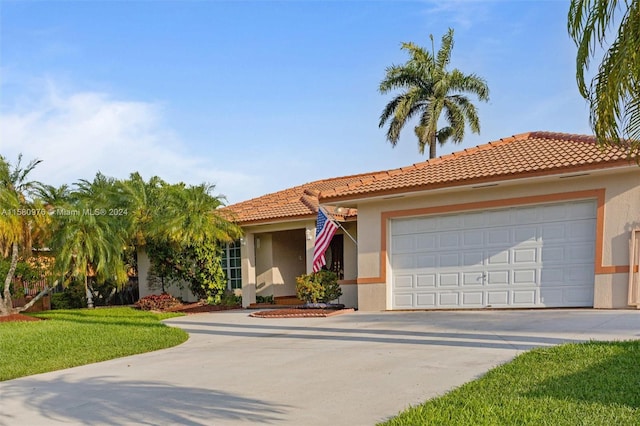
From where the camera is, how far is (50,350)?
33.5 feet

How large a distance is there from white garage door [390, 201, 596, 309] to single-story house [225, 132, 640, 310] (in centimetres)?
3

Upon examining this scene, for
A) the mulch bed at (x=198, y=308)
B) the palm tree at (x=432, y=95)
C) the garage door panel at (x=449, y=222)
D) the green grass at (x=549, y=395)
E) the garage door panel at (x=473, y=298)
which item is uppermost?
the palm tree at (x=432, y=95)

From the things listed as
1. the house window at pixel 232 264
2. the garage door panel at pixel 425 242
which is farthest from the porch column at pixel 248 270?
the garage door panel at pixel 425 242

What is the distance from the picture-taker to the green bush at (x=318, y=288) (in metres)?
16.0

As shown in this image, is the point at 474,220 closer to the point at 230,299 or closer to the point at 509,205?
the point at 509,205

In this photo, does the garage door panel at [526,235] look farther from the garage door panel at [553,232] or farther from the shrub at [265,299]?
the shrub at [265,299]

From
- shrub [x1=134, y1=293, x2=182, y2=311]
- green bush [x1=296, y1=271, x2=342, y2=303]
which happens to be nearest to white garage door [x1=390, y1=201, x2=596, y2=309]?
green bush [x1=296, y1=271, x2=342, y2=303]

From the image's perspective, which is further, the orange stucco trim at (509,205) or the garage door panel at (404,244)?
the garage door panel at (404,244)

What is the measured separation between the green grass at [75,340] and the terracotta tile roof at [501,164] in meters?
6.62

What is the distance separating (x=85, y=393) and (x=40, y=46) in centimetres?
811

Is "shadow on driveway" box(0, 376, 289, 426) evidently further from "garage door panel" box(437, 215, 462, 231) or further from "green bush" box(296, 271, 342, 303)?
"garage door panel" box(437, 215, 462, 231)

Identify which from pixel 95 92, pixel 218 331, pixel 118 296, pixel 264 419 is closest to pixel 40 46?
pixel 95 92

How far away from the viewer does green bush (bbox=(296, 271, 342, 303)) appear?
52.6ft

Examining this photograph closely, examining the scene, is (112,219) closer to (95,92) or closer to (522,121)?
(95,92)
